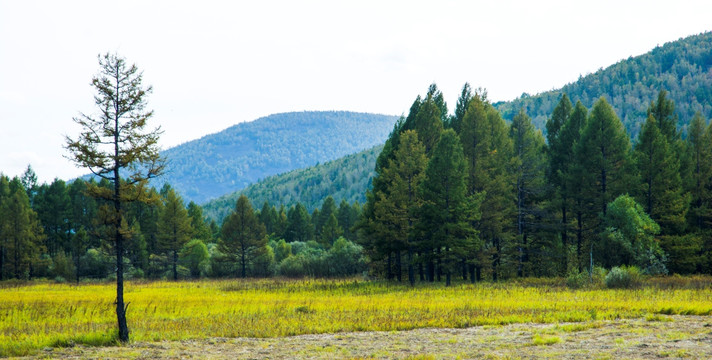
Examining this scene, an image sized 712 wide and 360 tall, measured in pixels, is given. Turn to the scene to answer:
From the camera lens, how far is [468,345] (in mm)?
16125

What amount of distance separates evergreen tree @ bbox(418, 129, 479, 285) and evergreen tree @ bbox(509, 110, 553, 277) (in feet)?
20.1

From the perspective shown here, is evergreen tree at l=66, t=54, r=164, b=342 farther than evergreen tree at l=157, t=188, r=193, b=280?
No

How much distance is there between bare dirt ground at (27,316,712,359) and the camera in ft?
47.4

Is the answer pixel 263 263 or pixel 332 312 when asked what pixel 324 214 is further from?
pixel 332 312

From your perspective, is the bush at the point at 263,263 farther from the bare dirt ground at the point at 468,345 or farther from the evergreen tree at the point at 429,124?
the bare dirt ground at the point at 468,345

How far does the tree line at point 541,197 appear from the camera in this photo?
39.4 metres

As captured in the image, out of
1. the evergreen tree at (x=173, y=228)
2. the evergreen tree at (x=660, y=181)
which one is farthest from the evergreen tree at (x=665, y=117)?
the evergreen tree at (x=173, y=228)

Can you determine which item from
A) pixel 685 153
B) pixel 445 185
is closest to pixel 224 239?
pixel 445 185

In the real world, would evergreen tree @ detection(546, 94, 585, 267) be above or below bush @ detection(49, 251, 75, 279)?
above

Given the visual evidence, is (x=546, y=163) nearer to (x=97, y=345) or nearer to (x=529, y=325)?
(x=529, y=325)

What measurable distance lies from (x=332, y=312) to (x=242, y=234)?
41.8 metres

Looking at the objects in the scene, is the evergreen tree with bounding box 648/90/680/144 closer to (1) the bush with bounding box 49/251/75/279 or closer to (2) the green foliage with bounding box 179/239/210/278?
(2) the green foliage with bounding box 179/239/210/278

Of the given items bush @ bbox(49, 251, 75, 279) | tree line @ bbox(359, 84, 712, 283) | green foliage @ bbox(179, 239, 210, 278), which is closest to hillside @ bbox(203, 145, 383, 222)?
green foliage @ bbox(179, 239, 210, 278)

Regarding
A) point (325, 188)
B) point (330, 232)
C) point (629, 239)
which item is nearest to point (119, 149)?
point (629, 239)
